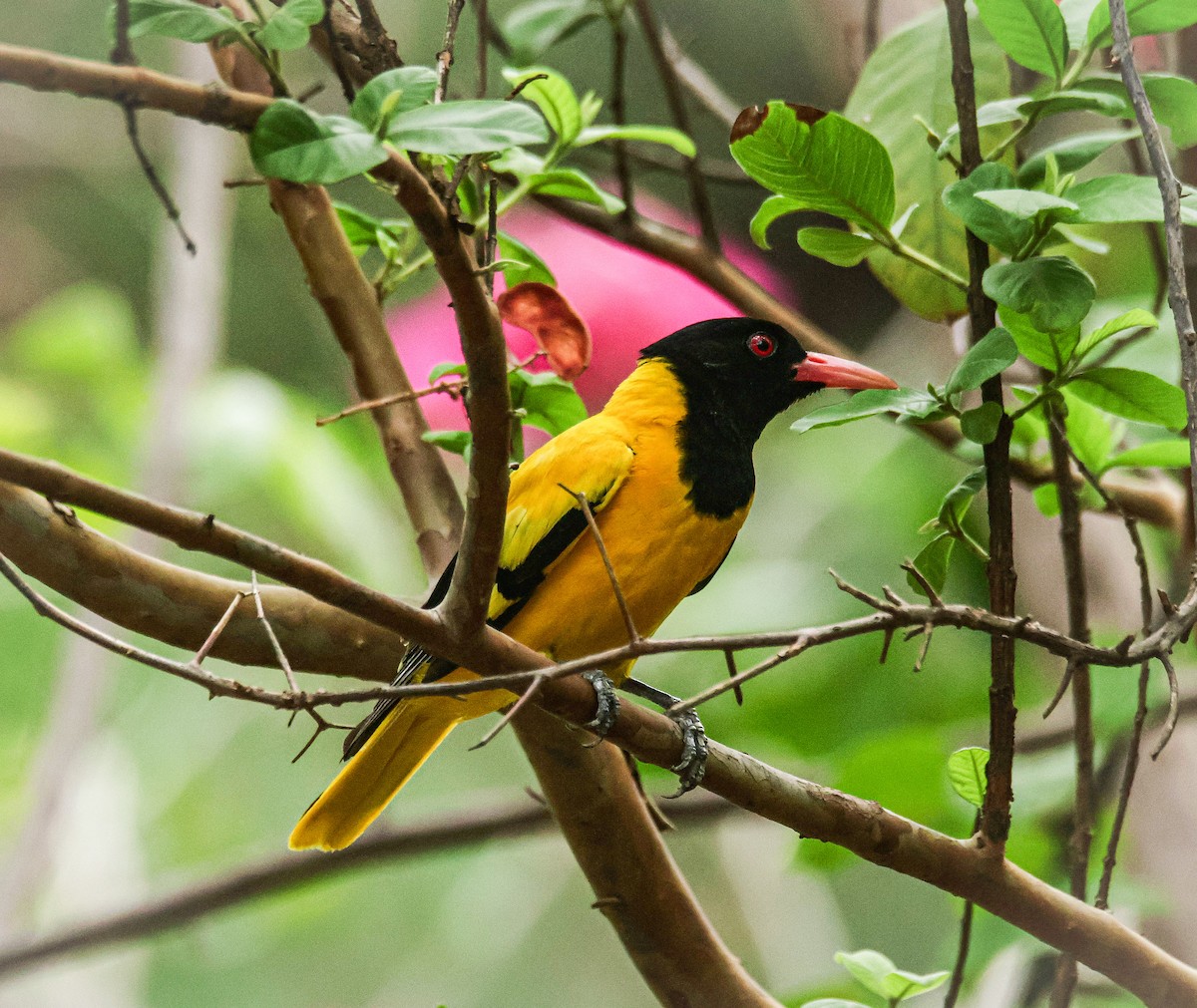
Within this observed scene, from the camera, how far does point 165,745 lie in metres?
3.21

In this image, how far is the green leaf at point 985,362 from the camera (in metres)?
1.06

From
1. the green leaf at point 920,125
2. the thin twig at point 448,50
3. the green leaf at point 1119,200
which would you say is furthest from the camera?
the green leaf at point 920,125

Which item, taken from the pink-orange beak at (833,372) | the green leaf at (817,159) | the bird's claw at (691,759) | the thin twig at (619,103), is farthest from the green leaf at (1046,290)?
the thin twig at (619,103)

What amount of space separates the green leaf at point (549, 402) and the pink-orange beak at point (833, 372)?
0.41 meters

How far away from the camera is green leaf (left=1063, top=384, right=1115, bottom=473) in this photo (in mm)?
1376

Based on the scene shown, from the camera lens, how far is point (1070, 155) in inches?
45.4

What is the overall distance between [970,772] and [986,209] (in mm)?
498

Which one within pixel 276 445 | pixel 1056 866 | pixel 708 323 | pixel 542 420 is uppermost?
pixel 708 323

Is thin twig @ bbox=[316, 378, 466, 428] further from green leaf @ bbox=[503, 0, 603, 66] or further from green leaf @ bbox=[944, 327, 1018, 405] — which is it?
green leaf @ bbox=[503, 0, 603, 66]

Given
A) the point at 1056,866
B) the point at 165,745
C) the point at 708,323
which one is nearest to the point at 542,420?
the point at 708,323

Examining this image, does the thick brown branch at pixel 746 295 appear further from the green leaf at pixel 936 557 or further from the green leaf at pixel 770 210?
the green leaf at pixel 770 210

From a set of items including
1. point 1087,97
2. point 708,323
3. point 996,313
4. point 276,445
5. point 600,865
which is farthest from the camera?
point 276,445

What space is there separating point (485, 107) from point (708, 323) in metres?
1.04

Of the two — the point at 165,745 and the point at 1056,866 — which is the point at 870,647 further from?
the point at 165,745
